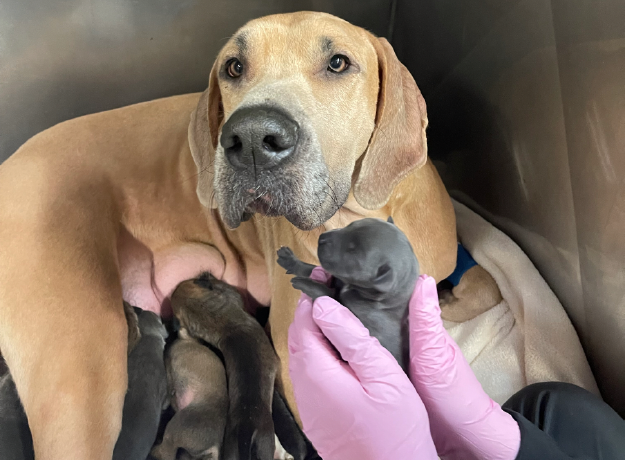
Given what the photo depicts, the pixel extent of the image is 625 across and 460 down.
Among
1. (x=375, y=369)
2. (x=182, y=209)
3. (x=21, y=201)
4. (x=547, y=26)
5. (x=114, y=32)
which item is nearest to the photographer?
(x=375, y=369)

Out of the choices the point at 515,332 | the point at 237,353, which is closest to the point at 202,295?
the point at 237,353

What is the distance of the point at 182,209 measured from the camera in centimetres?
220

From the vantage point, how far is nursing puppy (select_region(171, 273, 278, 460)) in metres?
1.63

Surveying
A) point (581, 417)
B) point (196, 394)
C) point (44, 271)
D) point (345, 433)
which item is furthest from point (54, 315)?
point (581, 417)

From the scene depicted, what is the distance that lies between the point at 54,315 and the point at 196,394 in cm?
62

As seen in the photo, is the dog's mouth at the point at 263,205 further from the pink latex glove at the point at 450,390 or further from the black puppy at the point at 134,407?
the black puppy at the point at 134,407

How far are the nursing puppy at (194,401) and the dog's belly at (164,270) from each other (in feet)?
0.94

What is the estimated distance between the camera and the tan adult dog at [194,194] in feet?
4.18

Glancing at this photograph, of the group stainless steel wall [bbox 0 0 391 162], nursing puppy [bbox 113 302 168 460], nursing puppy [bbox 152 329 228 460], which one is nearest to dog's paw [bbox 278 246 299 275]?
nursing puppy [bbox 152 329 228 460]

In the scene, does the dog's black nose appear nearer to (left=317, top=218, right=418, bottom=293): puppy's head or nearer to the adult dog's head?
the adult dog's head

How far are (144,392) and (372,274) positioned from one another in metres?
1.17

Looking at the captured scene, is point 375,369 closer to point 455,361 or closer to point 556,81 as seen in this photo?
point 455,361

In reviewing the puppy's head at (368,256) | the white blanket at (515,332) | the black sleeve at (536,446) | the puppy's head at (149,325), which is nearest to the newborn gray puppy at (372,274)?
Result: the puppy's head at (368,256)

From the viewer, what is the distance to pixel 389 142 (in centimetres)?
151
